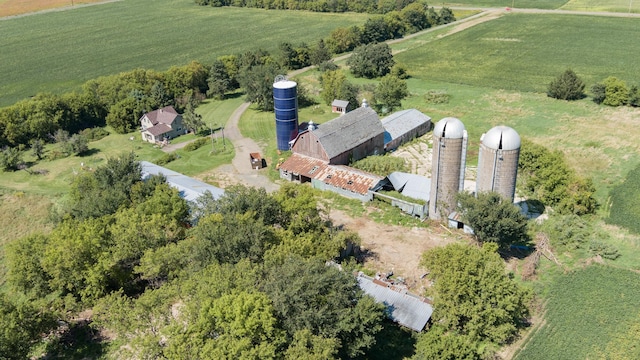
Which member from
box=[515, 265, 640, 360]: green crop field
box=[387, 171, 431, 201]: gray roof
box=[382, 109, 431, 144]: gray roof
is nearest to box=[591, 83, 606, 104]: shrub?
box=[382, 109, 431, 144]: gray roof

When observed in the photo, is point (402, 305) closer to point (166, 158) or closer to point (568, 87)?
point (166, 158)

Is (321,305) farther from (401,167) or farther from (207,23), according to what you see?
(207,23)

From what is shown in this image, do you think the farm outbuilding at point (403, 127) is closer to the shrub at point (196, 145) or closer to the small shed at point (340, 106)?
the small shed at point (340, 106)

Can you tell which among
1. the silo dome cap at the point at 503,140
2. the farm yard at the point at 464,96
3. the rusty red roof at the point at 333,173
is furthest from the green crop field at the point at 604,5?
the silo dome cap at the point at 503,140

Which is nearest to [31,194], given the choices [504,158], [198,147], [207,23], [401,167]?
[198,147]

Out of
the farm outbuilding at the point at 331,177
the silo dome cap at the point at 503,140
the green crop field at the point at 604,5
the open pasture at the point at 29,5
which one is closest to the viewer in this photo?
the silo dome cap at the point at 503,140

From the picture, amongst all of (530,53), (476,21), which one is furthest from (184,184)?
(476,21)
